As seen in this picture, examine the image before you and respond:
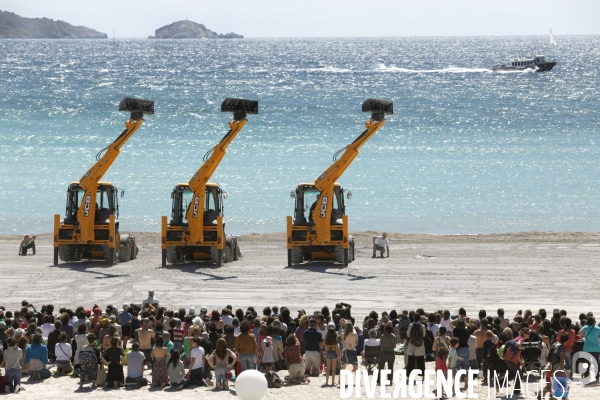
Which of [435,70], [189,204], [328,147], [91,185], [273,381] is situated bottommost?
[273,381]

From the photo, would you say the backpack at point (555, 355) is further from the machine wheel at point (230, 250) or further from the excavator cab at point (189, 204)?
the machine wheel at point (230, 250)

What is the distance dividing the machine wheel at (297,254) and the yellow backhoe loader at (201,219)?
6.48ft

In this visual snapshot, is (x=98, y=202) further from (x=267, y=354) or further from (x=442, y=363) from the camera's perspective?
(x=442, y=363)

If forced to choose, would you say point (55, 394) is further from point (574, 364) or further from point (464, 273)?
point (464, 273)

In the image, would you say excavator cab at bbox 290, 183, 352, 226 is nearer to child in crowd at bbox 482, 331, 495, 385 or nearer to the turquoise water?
the turquoise water

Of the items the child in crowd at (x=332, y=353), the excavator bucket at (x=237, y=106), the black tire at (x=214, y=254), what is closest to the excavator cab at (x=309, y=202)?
the black tire at (x=214, y=254)

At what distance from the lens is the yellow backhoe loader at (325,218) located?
28594 mm

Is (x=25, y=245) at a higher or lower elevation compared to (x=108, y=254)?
higher

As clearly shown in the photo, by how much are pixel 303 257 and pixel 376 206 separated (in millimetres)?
14617

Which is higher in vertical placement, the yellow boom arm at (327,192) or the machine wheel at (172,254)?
the yellow boom arm at (327,192)

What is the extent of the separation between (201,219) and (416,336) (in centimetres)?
1339

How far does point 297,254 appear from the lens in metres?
29.0

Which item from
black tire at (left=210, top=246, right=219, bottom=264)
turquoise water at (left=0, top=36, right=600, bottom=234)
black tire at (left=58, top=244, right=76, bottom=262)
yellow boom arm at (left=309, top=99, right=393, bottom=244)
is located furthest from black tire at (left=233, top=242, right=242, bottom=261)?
turquoise water at (left=0, top=36, right=600, bottom=234)

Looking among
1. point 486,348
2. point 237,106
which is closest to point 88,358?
point 486,348
